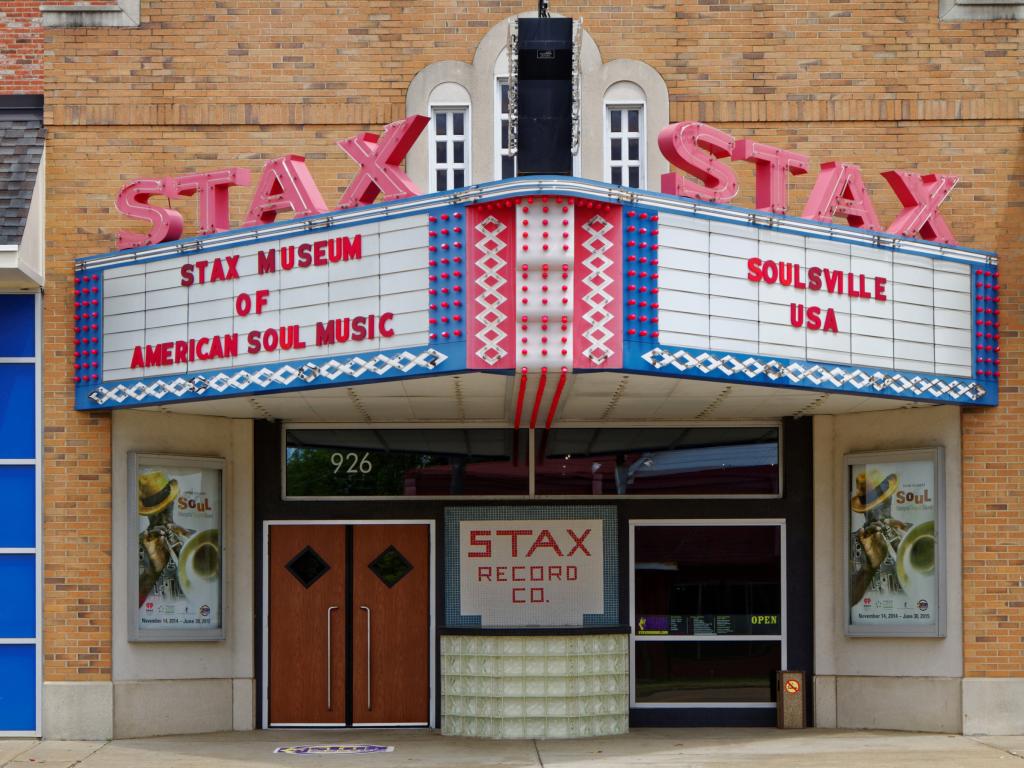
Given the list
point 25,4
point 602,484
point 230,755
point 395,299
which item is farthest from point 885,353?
point 25,4

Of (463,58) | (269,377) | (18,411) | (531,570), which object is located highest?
(463,58)

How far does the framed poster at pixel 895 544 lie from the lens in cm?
1505

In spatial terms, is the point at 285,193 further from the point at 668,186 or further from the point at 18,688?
the point at 18,688

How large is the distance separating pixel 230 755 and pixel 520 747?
8.88 ft

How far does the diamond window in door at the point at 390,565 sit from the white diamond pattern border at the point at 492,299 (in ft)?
14.8

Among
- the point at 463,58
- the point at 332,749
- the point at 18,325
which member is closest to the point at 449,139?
the point at 463,58

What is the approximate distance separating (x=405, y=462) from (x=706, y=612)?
11.8 feet

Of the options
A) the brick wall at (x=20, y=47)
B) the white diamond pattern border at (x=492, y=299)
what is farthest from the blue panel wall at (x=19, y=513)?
the white diamond pattern border at (x=492, y=299)

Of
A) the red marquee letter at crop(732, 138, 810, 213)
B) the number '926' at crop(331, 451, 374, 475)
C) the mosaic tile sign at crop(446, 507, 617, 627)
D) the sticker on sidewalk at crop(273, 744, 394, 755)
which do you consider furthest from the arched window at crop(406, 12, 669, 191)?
the sticker on sidewalk at crop(273, 744, 394, 755)

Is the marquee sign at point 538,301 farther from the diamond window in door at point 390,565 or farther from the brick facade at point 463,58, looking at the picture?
A: the diamond window in door at point 390,565

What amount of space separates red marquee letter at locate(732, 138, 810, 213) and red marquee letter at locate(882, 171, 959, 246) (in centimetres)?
115

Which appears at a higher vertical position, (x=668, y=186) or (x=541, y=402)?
(x=668, y=186)

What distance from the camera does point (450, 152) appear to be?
51.9 ft

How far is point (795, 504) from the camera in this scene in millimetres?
16094
